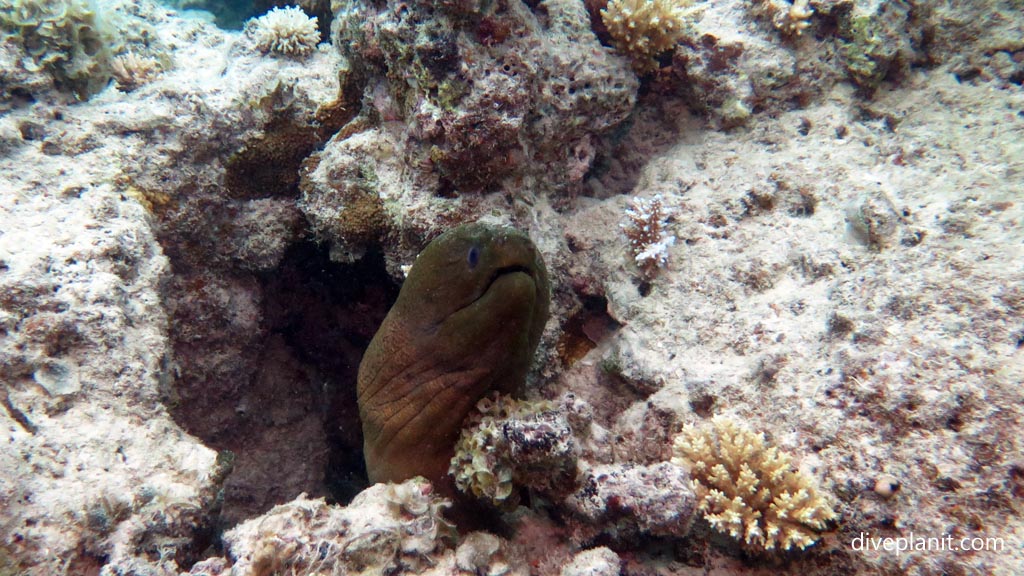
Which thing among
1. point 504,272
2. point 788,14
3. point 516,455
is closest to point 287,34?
point 504,272

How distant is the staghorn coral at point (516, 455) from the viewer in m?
2.19

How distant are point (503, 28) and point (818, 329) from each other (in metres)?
2.53

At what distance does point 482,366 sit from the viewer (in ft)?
8.26

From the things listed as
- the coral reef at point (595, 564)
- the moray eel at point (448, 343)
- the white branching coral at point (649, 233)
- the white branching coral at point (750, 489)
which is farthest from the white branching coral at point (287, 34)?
the coral reef at point (595, 564)

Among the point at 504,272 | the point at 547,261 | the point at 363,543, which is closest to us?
the point at 363,543

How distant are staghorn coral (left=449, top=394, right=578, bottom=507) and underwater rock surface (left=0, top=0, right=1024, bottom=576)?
107 millimetres

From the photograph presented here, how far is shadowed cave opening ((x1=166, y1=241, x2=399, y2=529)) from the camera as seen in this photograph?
3.64 meters

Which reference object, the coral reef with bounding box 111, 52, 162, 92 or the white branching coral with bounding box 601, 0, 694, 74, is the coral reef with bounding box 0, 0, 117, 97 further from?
the white branching coral with bounding box 601, 0, 694, 74

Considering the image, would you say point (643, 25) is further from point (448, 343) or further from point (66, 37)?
point (66, 37)

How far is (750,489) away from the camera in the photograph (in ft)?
7.43

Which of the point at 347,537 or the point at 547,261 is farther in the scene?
the point at 547,261

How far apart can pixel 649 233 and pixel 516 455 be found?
75.4 inches

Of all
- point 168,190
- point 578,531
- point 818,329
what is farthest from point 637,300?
point 168,190

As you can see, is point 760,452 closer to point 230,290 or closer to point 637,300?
point 637,300
